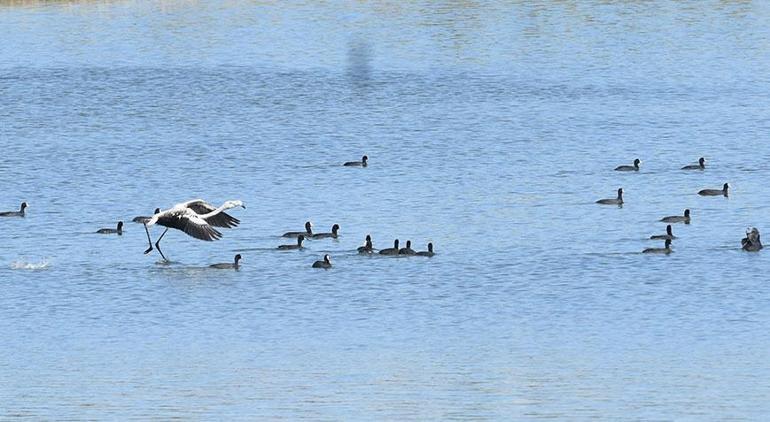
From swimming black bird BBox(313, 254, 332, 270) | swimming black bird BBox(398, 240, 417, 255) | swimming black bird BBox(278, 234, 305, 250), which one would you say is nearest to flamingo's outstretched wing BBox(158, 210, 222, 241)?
swimming black bird BBox(313, 254, 332, 270)

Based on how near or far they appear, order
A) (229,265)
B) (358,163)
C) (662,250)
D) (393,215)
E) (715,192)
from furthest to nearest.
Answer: (358,163)
(715,192)
(393,215)
(662,250)
(229,265)

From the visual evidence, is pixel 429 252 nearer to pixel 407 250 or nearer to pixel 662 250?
pixel 407 250

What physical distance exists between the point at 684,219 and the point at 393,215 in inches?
290

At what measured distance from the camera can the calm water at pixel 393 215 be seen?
31.0m

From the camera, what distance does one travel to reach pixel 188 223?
136 ft

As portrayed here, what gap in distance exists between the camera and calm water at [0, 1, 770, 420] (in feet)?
102

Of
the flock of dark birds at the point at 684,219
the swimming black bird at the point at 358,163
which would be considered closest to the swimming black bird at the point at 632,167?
the flock of dark birds at the point at 684,219

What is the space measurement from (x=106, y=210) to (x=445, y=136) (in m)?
15.9

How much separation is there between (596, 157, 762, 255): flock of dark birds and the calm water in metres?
0.31

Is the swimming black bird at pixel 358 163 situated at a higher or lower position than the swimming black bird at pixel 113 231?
higher

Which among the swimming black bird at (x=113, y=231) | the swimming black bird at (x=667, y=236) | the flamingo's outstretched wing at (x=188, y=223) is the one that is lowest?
the swimming black bird at (x=667, y=236)

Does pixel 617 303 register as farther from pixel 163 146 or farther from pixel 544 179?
pixel 163 146

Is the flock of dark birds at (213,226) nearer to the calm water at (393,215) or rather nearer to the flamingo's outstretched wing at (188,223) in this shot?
the flamingo's outstretched wing at (188,223)

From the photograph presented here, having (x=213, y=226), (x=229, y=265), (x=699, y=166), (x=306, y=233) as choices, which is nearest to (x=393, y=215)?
(x=306, y=233)
